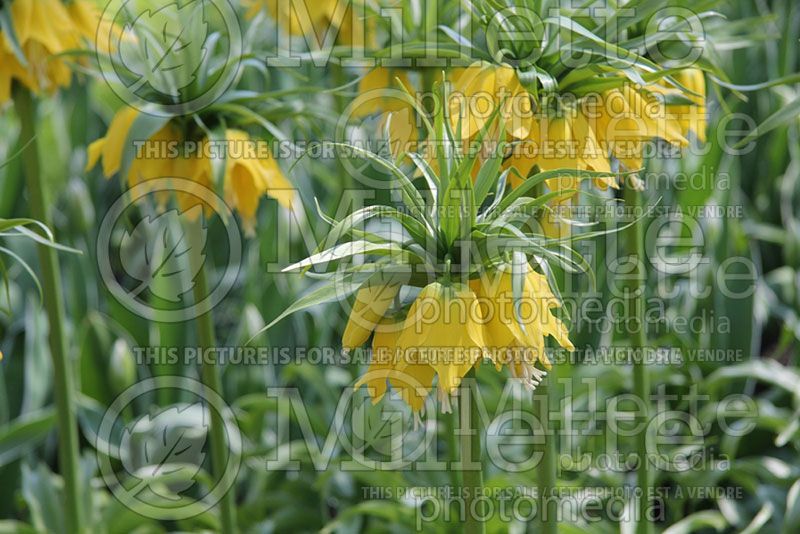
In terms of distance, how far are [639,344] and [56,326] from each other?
0.75m

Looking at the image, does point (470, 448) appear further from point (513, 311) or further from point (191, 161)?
point (191, 161)

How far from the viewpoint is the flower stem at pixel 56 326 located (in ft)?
4.51

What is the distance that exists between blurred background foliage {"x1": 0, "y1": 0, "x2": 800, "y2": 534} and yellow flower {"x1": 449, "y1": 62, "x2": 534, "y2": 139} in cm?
20

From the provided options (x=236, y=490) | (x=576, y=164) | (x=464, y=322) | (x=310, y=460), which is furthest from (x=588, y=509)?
(x=464, y=322)

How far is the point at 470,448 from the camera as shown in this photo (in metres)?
0.94

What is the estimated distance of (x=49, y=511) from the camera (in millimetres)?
1679

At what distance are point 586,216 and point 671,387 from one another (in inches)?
19.6

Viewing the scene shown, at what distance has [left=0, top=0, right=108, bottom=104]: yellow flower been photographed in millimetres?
1339
